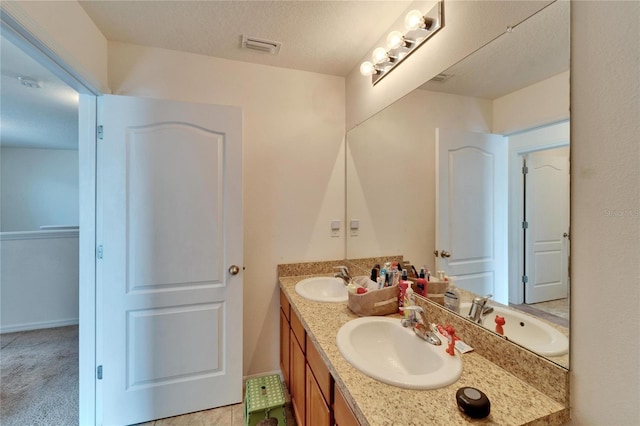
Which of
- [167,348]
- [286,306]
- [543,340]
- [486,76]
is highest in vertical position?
[486,76]

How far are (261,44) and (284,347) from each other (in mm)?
2096

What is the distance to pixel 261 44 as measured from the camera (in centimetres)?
178

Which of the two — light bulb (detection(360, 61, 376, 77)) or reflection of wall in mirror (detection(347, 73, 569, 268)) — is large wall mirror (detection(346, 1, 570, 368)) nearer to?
reflection of wall in mirror (detection(347, 73, 569, 268))

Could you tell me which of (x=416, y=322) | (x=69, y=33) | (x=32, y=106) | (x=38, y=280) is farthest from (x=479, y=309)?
(x=38, y=280)

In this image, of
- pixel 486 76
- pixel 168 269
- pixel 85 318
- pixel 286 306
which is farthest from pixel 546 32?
pixel 85 318

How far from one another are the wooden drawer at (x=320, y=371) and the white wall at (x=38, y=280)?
3280mm

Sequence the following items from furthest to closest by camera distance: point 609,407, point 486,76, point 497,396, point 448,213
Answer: point 448,213, point 486,76, point 497,396, point 609,407

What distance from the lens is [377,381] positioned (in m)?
0.87

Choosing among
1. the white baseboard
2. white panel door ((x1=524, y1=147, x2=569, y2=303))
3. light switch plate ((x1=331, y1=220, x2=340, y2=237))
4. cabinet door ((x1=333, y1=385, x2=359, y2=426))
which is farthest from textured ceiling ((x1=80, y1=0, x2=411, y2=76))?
the white baseboard

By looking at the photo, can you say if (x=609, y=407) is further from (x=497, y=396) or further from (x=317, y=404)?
(x=317, y=404)

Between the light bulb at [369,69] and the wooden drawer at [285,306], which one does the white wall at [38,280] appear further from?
the light bulb at [369,69]

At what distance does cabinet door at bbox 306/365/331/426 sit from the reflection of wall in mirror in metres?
0.81

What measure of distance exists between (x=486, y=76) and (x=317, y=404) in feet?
5.15

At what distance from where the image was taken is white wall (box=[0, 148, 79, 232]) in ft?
14.3
